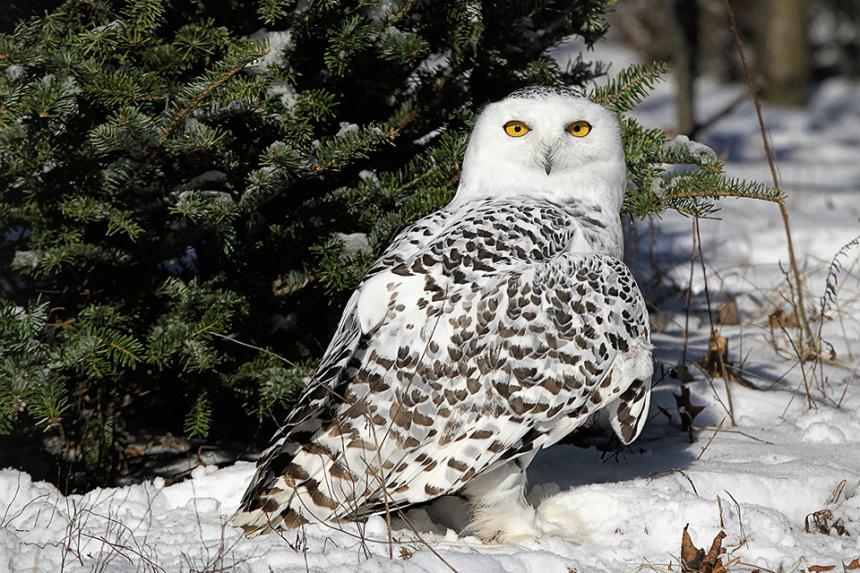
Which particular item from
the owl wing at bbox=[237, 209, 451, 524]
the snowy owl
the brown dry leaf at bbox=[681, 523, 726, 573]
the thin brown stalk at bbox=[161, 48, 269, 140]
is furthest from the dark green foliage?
the brown dry leaf at bbox=[681, 523, 726, 573]

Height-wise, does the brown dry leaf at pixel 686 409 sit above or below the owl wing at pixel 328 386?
below

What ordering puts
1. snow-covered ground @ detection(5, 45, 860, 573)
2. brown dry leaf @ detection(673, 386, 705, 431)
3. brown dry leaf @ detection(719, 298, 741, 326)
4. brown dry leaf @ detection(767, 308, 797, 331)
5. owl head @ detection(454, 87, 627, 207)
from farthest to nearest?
brown dry leaf @ detection(719, 298, 741, 326) → brown dry leaf @ detection(767, 308, 797, 331) → brown dry leaf @ detection(673, 386, 705, 431) → owl head @ detection(454, 87, 627, 207) → snow-covered ground @ detection(5, 45, 860, 573)

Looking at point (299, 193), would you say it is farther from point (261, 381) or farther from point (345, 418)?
point (345, 418)

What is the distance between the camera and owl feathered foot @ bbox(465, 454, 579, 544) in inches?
120

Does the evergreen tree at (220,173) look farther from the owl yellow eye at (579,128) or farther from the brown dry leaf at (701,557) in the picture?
the brown dry leaf at (701,557)

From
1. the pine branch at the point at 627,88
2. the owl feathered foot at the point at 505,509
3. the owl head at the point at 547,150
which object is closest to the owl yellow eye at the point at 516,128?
the owl head at the point at 547,150

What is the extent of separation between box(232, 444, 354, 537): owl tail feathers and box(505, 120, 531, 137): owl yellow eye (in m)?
1.27

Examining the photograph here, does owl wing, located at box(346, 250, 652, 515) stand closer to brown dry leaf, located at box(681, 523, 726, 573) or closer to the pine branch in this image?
brown dry leaf, located at box(681, 523, 726, 573)

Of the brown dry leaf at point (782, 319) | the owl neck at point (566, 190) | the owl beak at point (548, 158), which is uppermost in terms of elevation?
the owl beak at point (548, 158)

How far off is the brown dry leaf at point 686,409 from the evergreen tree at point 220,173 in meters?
0.82

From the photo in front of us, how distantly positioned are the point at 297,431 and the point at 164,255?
0.81 m

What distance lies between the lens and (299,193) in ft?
11.8

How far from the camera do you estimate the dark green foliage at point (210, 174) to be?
9.80 feet

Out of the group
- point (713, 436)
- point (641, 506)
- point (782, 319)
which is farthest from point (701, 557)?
point (782, 319)
